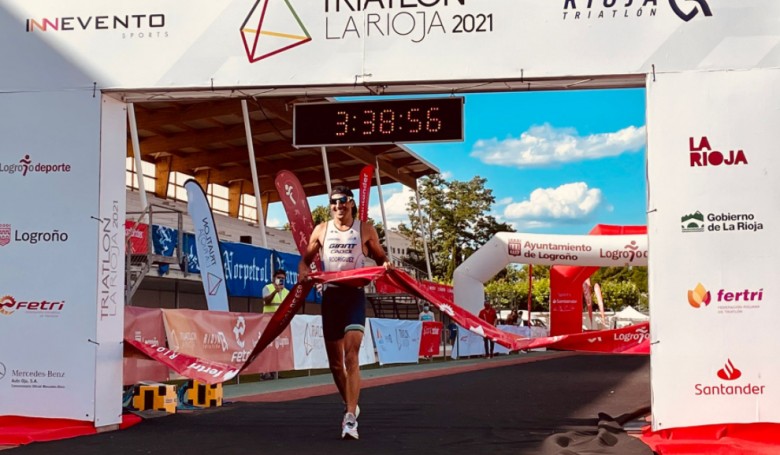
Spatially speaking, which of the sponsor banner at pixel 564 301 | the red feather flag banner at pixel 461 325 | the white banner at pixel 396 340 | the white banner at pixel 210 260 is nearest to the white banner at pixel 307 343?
the white banner at pixel 210 260

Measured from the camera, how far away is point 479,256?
81.1 feet

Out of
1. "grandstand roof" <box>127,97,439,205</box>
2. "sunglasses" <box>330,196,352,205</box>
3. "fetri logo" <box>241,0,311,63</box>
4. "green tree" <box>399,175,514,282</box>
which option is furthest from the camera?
"green tree" <box>399,175,514,282</box>

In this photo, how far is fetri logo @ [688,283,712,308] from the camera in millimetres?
6629

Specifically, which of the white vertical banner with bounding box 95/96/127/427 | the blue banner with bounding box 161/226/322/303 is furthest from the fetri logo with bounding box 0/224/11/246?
the blue banner with bounding box 161/226/322/303

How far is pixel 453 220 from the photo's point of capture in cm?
7188

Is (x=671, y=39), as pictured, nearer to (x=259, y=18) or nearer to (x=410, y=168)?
(x=259, y=18)

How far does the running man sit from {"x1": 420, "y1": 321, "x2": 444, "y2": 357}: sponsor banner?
53.6 feet

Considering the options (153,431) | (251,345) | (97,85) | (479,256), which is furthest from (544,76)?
(479,256)

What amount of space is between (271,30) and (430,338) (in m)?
18.3

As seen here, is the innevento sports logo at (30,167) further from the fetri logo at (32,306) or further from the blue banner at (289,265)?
the blue banner at (289,265)

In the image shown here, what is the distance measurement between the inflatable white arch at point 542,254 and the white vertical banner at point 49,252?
17.0 metres

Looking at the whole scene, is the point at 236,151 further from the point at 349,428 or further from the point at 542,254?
the point at 349,428

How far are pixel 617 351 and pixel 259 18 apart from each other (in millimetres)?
4185

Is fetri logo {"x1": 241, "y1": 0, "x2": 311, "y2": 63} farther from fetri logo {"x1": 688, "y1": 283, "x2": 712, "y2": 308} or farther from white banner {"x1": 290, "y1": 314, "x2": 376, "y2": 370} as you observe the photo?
white banner {"x1": 290, "y1": 314, "x2": 376, "y2": 370}
